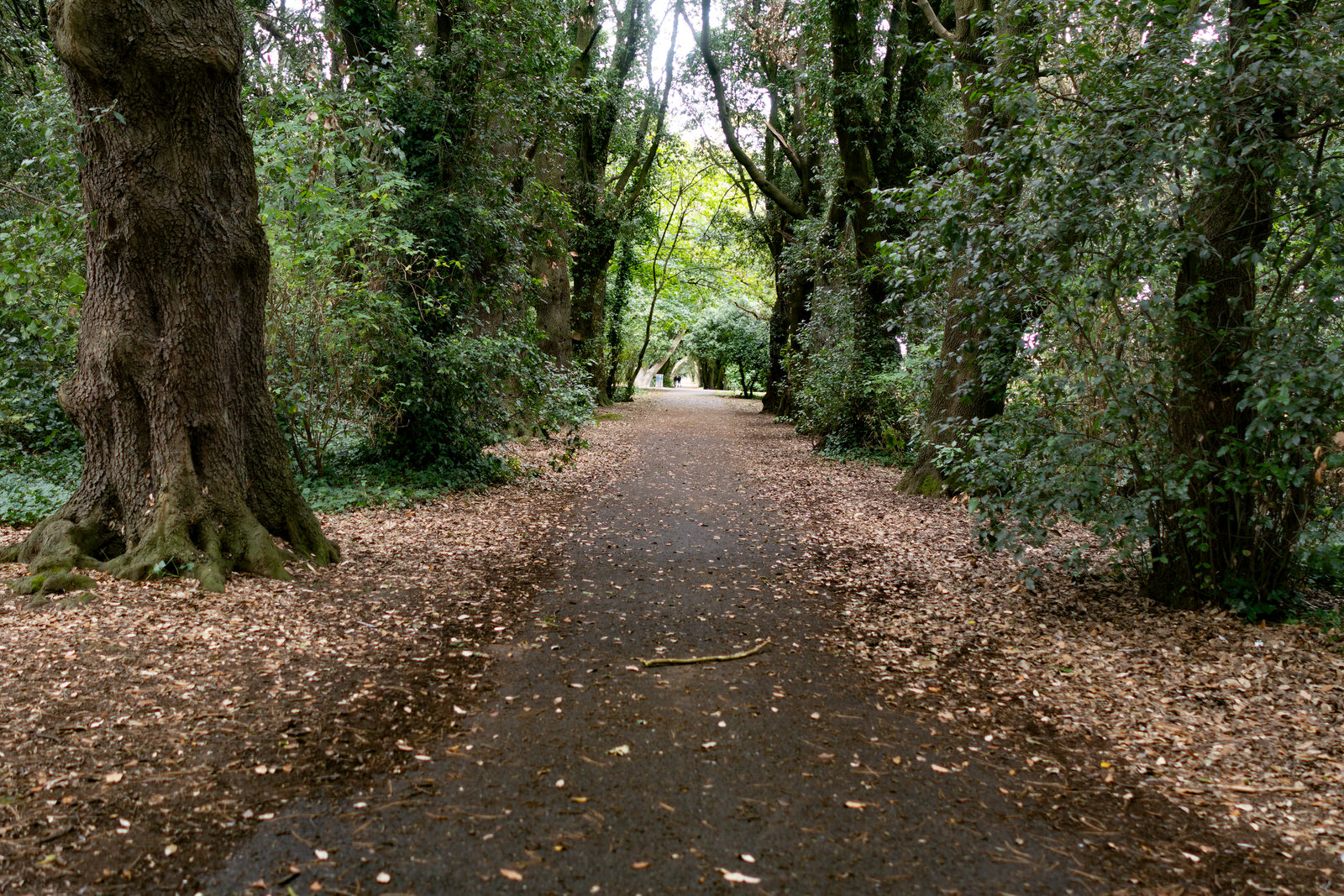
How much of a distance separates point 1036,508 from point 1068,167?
2.18 metres

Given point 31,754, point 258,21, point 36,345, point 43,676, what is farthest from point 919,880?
point 258,21

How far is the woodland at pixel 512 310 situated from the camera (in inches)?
180

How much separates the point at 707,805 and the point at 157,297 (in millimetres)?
Result: 5052

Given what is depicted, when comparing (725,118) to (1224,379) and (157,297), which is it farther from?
(1224,379)

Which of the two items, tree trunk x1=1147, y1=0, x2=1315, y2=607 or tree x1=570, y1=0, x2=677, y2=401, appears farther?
tree x1=570, y1=0, x2=677, y2=401

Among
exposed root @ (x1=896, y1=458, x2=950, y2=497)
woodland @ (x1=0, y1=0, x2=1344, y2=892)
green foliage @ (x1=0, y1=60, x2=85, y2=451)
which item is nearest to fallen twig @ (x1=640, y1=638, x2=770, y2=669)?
woodland @ (x1=0, y1=0, x2=1344, y2=892)

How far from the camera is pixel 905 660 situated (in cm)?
484

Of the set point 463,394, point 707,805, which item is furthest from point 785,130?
point 707,805

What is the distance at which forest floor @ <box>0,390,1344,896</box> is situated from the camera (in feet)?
9.06

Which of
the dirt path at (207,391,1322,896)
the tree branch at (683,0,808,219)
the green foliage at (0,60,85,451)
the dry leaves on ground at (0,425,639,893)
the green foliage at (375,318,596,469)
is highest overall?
the tree branch at (683,0,808,219)

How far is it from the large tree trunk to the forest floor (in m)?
0.47

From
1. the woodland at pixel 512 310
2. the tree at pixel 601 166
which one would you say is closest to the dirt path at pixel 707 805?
the woodland at pixel 512 310

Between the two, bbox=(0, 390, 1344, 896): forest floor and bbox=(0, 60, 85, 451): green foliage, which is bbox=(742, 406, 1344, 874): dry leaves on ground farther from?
bbox=(0, 60, 85, 451): green foliage

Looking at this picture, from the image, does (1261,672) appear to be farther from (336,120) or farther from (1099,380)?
(336,120)
